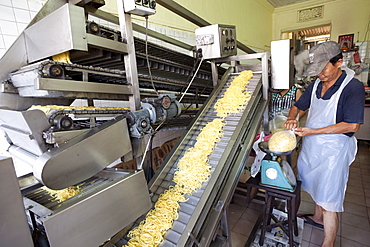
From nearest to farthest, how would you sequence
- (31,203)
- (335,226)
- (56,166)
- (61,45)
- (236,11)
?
(56,166) → (31,203) → (61,45) → (335,226) → (236,11)

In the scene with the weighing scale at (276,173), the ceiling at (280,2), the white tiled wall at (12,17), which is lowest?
the weighing scale at (276,173)

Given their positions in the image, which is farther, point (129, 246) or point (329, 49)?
point (329, 49)

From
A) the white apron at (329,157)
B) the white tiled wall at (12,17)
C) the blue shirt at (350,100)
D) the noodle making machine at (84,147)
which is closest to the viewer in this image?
the noodle making machine at (84,147)

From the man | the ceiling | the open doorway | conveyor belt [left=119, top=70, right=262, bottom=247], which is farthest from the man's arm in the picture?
the ceiling

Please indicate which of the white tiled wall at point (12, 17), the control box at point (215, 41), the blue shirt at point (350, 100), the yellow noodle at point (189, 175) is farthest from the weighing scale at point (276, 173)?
the white tiled wall at point (12, 17)

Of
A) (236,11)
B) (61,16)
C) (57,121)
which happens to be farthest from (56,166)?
(236,11)

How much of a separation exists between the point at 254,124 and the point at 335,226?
1.20 meters

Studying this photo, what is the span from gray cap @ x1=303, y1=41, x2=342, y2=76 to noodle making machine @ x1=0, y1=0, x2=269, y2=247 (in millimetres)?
733

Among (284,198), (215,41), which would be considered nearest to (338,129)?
(284,198)

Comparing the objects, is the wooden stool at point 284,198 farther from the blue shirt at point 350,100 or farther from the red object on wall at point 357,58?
the red object on wall at point 357,58

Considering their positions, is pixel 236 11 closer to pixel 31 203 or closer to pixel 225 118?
pixel 225 118

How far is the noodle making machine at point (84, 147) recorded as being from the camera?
0.96 meters

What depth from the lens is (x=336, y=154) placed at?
1.86m

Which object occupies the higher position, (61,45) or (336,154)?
(61,45)
